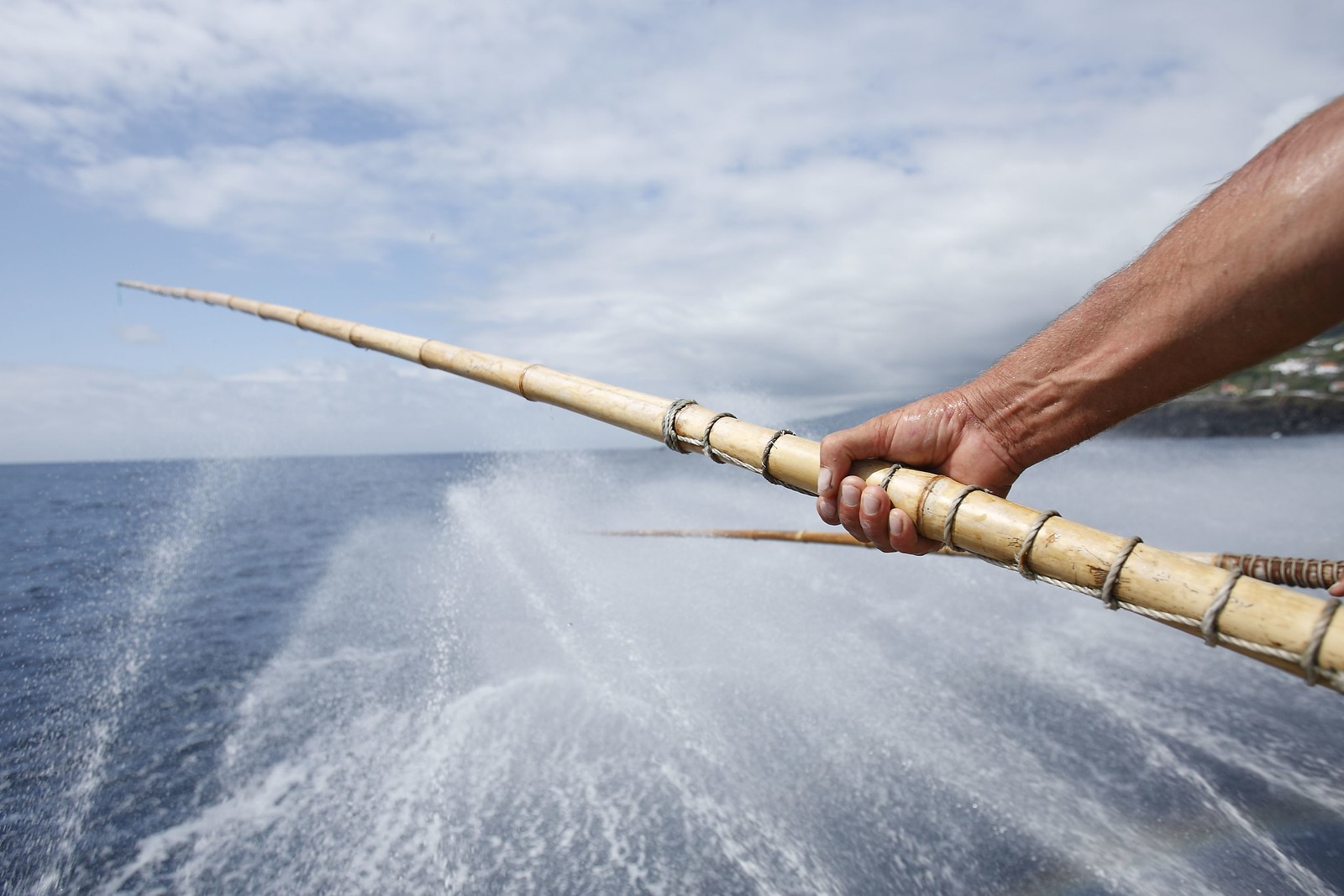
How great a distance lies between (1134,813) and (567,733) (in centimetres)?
561

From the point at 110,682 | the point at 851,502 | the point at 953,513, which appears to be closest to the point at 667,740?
the point at 851,502

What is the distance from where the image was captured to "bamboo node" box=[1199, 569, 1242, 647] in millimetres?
1528

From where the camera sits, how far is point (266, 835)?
239 inches

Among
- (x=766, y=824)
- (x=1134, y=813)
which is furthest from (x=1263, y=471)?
(x=766, y=824)

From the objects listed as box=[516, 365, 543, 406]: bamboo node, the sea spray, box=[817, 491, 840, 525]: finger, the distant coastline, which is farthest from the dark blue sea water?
the distant coastline

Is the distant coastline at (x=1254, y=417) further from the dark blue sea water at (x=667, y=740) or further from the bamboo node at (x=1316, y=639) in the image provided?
the bamboo node at (x=1316, y=639)

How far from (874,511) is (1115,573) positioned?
754 millimetres

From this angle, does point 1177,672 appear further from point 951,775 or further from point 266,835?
point 266,835

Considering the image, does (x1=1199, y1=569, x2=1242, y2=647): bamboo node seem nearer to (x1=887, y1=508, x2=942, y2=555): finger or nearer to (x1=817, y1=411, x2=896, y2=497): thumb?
(x1=887, y1=508, x2=942, y2=555): finger

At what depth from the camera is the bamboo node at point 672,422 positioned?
278cm

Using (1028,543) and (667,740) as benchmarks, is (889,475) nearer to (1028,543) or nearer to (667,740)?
(1028,543)

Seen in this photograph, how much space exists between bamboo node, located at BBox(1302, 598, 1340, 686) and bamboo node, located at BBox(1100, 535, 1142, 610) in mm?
386

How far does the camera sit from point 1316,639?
4.45 ft

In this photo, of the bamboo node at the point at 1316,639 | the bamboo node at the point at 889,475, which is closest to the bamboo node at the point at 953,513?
the bamboo node at the point at 889,475
